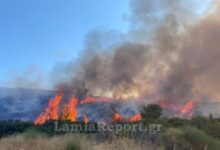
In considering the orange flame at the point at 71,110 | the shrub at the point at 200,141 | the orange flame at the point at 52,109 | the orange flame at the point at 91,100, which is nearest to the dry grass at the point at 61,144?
the shrub at the point at 200,141

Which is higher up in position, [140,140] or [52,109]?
[52,109]

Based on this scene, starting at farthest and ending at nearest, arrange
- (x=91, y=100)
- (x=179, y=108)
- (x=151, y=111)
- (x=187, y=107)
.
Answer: (x=91, y=100)
(x=187, y=107)
(x=179, y=108)
(x=151, y=111)

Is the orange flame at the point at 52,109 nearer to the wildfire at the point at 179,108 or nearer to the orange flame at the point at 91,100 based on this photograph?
the orange flame at the point at 91,100

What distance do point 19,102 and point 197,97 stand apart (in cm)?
1754

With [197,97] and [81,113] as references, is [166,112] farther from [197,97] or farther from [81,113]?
[81,113]

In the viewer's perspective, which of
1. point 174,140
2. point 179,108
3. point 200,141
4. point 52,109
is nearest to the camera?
point 200,141

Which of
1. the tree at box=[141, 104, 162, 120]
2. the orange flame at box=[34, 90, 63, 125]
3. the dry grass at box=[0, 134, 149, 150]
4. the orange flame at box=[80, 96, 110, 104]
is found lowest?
the dry grass at box=[0, 134, 149, 150]

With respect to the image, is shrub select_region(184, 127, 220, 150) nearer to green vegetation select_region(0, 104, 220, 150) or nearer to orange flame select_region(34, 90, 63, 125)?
green vegetation select_region(0, 104, 220, 150)

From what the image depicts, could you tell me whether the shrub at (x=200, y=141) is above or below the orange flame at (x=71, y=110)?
below

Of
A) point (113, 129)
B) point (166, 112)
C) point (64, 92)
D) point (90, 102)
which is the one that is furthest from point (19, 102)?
point (113, 129)

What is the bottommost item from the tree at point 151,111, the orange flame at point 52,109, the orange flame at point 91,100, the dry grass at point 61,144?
the dry grass at point 61,144

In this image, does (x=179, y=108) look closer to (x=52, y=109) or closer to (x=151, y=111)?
(x=151, y=111)

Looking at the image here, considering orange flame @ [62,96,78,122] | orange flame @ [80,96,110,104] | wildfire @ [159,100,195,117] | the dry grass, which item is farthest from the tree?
orange flame @ [80,96,110,104]

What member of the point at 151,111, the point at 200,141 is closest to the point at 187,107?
the point at 151,111
